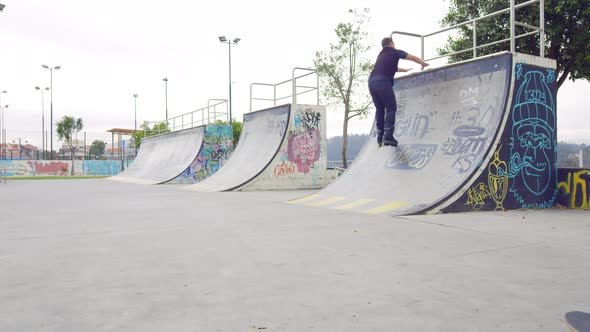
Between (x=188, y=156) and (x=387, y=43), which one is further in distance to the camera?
(x=188, y=156)

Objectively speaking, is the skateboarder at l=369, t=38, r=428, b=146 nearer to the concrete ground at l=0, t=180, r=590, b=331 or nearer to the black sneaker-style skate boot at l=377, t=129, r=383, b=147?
the black sneaker-style skate boot at l=377, t=129, r=383, b=147

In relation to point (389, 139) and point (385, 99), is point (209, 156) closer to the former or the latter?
point (389, 139)

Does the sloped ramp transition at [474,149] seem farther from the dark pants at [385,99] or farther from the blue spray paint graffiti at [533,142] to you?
the dark pants at [385,99]

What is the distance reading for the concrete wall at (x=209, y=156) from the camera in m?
21.8

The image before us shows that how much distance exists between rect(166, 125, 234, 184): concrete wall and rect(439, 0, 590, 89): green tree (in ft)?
39.5

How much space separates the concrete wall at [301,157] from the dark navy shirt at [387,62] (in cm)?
662

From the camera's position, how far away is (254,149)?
57.5ft

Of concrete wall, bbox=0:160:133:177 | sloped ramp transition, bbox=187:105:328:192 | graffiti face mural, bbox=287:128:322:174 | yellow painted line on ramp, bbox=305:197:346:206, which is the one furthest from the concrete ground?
concrete wall, bbox=0:160:133:177

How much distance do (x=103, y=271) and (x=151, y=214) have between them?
4.50 metres

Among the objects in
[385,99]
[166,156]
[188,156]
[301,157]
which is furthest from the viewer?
[166,156]

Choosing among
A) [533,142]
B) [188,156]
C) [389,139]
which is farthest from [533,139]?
[188,156]

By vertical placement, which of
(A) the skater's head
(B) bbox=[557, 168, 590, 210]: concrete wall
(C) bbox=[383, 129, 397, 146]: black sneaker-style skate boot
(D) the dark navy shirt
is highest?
(A) the skater's head

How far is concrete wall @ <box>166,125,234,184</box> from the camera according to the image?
21766 millimetres

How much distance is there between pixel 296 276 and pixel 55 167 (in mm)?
49340
